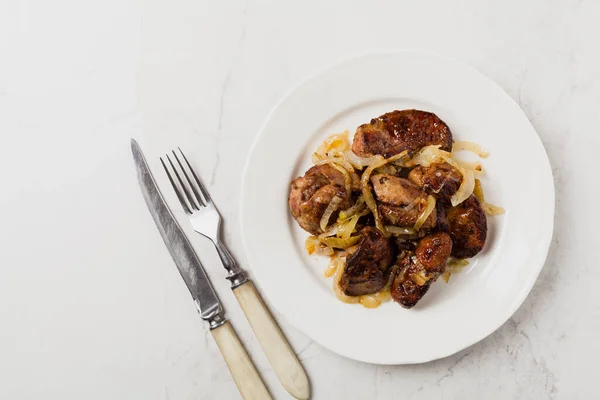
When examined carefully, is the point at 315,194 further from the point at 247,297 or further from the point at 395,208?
the point at 247,297

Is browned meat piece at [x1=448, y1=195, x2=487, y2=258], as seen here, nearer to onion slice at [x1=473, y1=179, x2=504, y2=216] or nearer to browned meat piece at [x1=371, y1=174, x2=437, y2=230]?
onion slice at [x1=473, y1=179, x2=504, y2=216]

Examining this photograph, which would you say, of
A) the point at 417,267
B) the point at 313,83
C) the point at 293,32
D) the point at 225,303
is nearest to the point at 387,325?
the point at 417,267

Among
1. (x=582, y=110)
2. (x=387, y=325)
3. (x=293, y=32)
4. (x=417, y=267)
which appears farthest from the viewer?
(x=293, y=32)

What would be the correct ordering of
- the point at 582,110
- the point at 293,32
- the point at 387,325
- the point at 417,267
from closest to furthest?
1. the point at 417,267
2. the point at 387,325
3. the point at 582,110
4. the point at 293,32

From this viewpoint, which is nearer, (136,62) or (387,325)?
(387,325)

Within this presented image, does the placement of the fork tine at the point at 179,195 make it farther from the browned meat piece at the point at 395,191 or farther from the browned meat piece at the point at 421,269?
the browned meat piece at the point at 421,269

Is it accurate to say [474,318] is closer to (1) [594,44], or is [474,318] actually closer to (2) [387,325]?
(2) [387,325]

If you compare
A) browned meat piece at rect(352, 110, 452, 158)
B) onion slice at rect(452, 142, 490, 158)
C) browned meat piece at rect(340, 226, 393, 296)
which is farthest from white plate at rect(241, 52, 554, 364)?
browned meat piece at rect(340, 226, 393, 296)

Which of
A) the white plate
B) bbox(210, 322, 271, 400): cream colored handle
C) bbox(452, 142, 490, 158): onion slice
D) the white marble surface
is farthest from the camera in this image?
bbox(210, 322, 271, 400): cream colored handle
